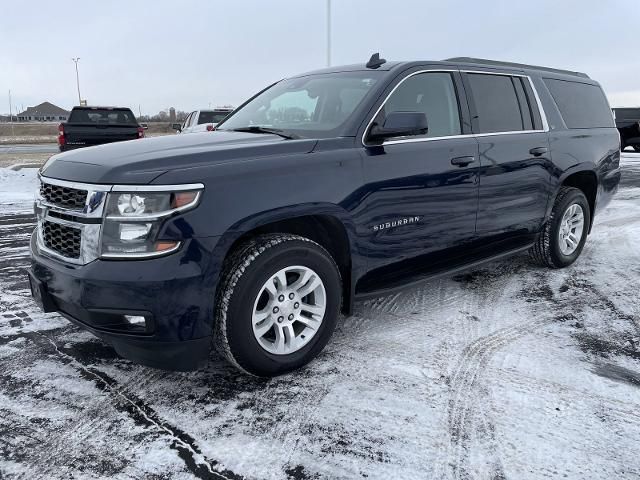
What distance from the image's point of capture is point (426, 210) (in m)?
3.64

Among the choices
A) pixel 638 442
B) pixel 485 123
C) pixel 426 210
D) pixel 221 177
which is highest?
pixel 485 123

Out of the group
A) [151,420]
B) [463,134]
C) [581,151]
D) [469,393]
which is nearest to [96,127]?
[463,134]

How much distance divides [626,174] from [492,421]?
13501mm

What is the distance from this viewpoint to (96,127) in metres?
12.1

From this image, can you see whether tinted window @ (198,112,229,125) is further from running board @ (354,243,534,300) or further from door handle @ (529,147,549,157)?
running board @ (354,243,534,300)

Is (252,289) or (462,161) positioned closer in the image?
(252,289)

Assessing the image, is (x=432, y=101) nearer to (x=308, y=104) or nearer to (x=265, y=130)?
(x=308, y=104)

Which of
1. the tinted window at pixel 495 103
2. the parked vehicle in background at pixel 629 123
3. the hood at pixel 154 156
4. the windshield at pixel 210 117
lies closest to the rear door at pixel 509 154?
the tinted window at pixel 495 103

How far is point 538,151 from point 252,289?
3.01 metres

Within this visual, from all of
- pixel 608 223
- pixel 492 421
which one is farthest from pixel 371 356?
pixel 608 223

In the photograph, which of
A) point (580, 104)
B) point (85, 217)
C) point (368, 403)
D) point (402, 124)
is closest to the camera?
point (85, 217)

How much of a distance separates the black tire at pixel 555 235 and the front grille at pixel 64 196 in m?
3.97

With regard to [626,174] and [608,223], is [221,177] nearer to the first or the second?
[608,223]

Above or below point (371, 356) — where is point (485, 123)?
above
